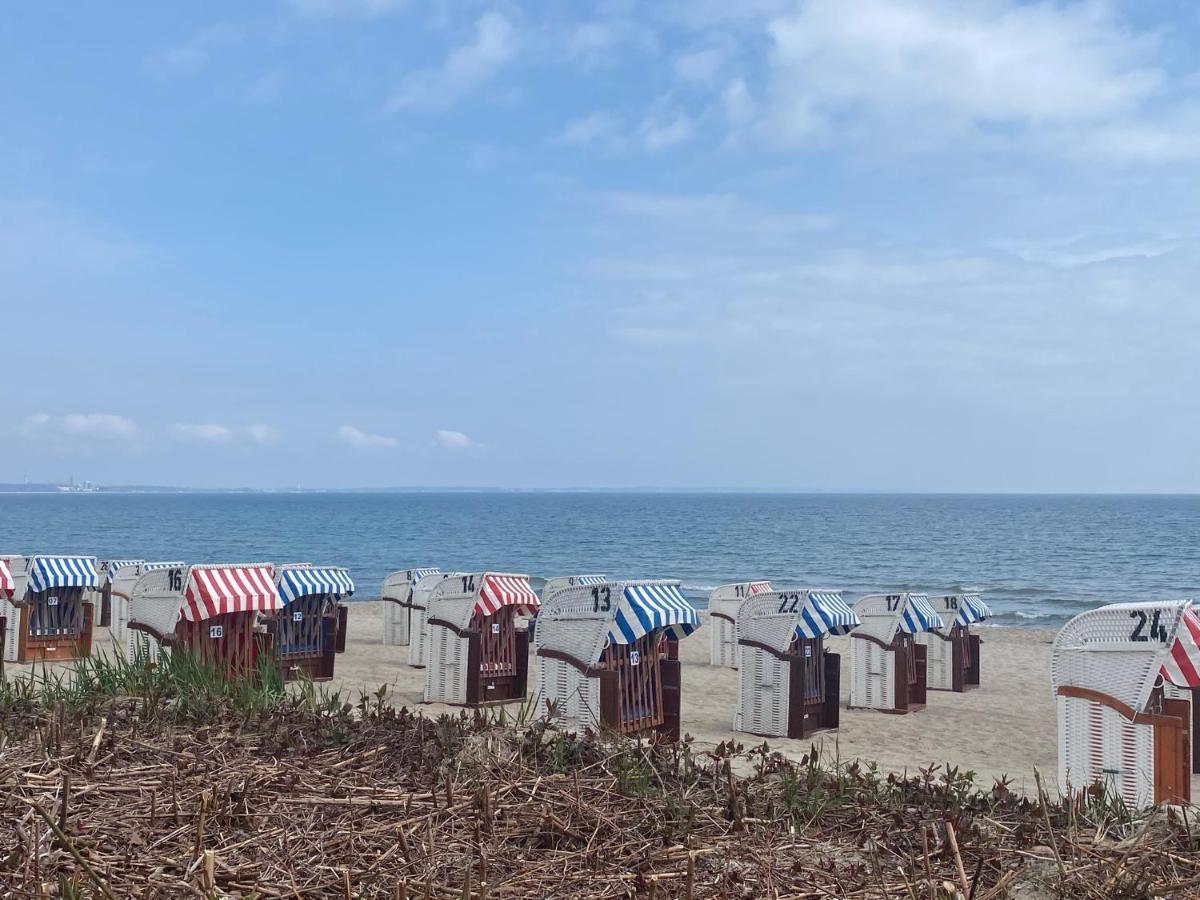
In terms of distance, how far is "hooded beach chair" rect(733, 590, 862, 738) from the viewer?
460 inches

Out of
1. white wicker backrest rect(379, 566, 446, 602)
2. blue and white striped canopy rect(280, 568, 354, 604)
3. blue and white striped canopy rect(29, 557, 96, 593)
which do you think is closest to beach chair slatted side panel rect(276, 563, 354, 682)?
blue and white striped canopy rect(280, 568, 354, 604)

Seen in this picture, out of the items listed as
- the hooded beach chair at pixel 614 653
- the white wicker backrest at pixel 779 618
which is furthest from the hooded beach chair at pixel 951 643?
the hooded beach chair at pixel 614 653

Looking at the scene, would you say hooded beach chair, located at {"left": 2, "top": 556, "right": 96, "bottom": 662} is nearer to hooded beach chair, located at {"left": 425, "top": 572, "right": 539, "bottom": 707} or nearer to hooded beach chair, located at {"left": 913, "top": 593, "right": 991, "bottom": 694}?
hooded beach chair, located at {"left": 425, "top": 572, "right": 539, "bottom": 707}

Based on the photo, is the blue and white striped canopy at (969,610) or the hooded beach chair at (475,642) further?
the blue and white striped canopy at (969,610)

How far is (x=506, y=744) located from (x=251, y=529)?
95419 mm

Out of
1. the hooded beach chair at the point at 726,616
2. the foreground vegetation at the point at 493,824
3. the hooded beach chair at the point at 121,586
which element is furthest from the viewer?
the hooded beach chair at the point at 121,586

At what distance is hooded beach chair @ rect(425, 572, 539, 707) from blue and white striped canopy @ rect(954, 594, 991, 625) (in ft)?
22.1

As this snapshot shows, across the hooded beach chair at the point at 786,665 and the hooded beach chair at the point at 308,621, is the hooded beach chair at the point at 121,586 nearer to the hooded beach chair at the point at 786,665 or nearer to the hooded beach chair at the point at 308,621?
the hooded beach chair at the point at 308,621

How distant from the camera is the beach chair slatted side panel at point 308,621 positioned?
14.8 meters

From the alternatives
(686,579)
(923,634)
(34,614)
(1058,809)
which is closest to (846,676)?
(923,634)

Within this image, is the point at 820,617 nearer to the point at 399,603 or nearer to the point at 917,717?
the point at 917,717

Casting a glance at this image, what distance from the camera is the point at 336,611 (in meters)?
15.4

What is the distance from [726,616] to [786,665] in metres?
6.60

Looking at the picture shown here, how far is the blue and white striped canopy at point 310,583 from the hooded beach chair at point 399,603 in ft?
13.9
